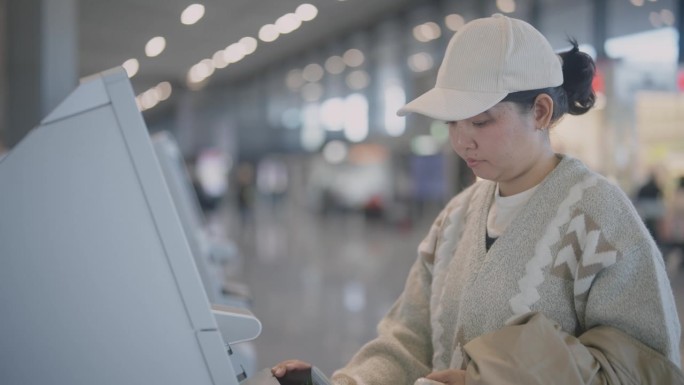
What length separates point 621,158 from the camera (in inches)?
288

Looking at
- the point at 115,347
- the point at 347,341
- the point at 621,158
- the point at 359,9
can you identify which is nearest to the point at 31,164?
the point at 115,347

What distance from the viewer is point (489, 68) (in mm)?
1204

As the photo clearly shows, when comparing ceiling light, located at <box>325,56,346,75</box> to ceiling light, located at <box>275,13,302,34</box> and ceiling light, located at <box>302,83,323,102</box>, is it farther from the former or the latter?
ceiling light, located at <box>275,13,302,34</box>

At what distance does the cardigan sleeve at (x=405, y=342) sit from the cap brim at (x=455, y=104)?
0.38 m

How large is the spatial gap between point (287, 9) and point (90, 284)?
1102mm

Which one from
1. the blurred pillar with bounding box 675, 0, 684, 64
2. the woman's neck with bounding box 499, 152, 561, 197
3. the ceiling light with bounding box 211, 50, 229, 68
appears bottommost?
the woman's neck with bounding box 499, 152, 561, 197

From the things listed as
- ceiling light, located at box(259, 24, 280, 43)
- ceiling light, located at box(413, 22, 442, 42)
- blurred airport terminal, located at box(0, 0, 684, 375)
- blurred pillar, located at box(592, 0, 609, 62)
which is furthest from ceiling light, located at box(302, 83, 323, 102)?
blurred pillar, located at box(592, 0, 609, 62)

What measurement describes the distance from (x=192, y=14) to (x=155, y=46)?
0.28m

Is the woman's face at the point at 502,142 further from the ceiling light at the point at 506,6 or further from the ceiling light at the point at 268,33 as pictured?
the ceiling light at the point at 506,6

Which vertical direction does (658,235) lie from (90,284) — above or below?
below

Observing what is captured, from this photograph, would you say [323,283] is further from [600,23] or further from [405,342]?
[405,342]

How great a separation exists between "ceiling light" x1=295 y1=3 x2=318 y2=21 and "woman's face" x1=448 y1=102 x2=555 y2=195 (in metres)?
0.73

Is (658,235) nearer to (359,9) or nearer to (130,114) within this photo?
(359,9)

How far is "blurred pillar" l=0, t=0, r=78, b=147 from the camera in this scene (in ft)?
7.42
